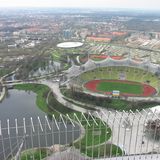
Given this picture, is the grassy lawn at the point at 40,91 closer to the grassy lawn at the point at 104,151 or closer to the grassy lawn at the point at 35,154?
the grassy lawn at the point at 35,154

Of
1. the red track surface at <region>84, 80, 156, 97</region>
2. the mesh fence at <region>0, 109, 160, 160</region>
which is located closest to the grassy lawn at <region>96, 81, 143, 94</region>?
the red track surface at <region>84, 80, 156, 97</region>

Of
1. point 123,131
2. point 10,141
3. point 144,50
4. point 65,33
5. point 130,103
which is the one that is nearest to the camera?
point 10,141

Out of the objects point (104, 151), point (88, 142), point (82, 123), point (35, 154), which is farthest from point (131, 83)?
point (35, 154)

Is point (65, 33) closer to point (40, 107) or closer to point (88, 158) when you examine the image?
point (40, 107)

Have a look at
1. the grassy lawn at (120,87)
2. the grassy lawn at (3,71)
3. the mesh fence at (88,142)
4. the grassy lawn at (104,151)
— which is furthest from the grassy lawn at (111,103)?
the grassy lawn at (3,71)

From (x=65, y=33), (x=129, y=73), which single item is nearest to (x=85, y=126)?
(x=129, y=73)

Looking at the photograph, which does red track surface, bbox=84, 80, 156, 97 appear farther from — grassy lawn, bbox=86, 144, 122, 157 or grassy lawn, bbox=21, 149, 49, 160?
grassy lawn, bbox=21, 149, 49, 160

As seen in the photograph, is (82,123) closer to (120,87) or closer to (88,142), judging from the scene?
(88,142)

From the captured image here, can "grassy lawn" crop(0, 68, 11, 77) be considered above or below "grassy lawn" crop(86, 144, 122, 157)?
below
